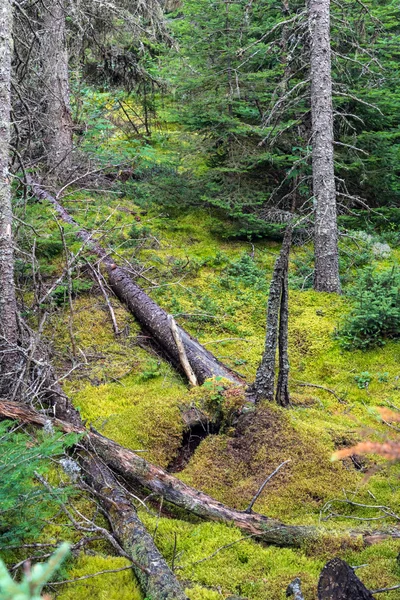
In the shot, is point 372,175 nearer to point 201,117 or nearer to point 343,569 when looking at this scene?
point 201,117

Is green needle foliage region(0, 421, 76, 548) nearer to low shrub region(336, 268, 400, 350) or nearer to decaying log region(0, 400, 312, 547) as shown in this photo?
decaying log region(0, 400, 312, 547)

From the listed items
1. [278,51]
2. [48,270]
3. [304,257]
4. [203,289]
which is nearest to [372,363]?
[203,289]

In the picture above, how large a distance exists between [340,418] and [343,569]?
290 cm

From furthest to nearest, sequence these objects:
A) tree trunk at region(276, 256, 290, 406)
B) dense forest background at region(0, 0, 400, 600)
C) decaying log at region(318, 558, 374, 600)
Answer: tree trunk at region(276, 256, 290, 406)
dense forest background at region(0, 0, 400, 600)
decaying log at region(318, 558, 374, 600)

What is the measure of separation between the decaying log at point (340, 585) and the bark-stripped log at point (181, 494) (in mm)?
775

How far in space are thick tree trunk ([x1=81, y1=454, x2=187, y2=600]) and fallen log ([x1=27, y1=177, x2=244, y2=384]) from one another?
205 cm

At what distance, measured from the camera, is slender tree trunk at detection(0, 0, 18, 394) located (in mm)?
4430

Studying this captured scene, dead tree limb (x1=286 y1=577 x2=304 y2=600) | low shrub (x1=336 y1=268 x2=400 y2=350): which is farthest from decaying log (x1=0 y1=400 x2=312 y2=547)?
low shrub (x1=336 y1=268 x2=400 y2=350)

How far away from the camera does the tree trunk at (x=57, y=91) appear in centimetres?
940

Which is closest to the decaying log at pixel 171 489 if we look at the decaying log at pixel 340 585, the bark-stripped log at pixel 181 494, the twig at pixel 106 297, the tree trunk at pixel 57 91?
the bark-stripped log at pixel 181 494

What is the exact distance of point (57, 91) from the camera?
9859mm

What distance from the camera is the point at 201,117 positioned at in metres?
9.91

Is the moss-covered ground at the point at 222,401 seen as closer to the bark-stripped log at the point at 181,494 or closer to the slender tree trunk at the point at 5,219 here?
the bark-stripped log at the point at 181,494

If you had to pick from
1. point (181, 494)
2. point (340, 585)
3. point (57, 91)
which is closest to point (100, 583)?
point (181, 494)
